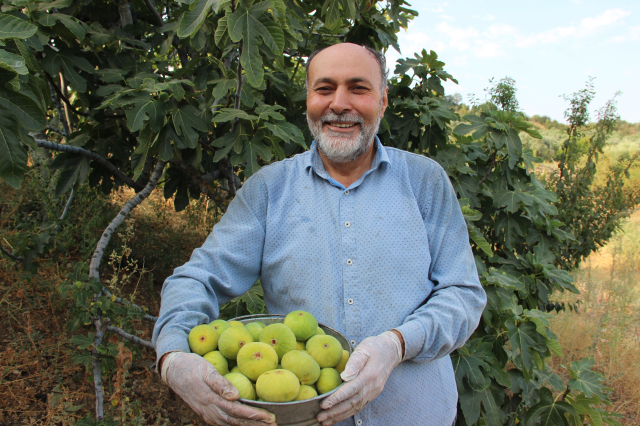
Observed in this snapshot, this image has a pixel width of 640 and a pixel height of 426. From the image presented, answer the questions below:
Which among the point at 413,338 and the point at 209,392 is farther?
the point at 413,338

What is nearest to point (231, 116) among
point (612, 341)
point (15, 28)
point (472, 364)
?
point (15, 28)

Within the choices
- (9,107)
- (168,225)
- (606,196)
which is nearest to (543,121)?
(606,196)

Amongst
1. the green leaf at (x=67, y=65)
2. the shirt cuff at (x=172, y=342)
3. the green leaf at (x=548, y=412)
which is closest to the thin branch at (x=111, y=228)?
the green leaf at (x=67, y=65)

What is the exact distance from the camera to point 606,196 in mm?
6156

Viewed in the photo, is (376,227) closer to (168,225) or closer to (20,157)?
(20,157)

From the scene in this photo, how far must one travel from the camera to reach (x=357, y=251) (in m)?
1.58

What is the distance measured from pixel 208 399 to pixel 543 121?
49.3 m

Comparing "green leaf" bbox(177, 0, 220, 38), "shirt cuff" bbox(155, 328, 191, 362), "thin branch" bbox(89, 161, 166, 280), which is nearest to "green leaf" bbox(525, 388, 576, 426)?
"shirt cuff" bbox(155, 328, 191, 362)

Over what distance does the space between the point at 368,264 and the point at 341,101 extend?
654 mm

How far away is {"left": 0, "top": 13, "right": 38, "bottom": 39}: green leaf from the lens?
159cm

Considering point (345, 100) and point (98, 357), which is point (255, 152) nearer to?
point (345, 100)

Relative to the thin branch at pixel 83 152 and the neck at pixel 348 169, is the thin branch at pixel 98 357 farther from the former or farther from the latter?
the neck at pixel 348 169

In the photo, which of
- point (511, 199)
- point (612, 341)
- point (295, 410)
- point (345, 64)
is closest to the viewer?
point (295, 410)

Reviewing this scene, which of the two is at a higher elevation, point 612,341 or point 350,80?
point 350,80
